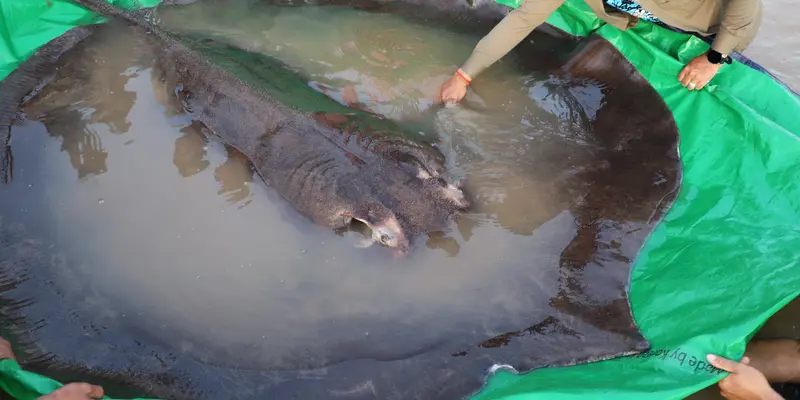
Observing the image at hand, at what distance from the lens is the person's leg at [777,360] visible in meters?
3.16

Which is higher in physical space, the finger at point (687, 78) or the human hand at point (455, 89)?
the finger at point (687, 78)

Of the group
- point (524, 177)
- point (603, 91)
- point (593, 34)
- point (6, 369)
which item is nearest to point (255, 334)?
point (6, 369)

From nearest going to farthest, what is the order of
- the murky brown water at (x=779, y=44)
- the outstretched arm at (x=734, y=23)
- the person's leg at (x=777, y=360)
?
the person's leg at (x=777, y=360) → the outstretched arm at (x=734, y=23) → the murky brown water at (x=779, y=44)

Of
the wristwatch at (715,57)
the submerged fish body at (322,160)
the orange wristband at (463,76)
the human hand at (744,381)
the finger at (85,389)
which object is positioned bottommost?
the finger at (85,389)

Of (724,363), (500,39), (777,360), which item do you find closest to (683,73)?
(500,39)

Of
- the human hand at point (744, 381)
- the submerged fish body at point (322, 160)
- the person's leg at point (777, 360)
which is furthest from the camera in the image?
the submerged fish body at point (322, 160)

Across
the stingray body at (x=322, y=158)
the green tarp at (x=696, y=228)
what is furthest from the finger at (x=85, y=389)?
the stingray body at (x=322, y=158)

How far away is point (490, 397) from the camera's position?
9.01ft

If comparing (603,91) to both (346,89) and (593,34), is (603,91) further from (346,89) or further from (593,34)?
(346,89)

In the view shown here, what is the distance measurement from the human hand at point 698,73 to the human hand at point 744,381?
2.25 m

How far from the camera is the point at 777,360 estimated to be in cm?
319

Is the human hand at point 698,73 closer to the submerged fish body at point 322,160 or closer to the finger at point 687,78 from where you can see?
the finger at point 687,78

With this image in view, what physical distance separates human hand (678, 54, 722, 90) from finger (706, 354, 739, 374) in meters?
2.25

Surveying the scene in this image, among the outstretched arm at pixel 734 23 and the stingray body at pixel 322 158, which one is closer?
the stingray body at pixel 322 158
